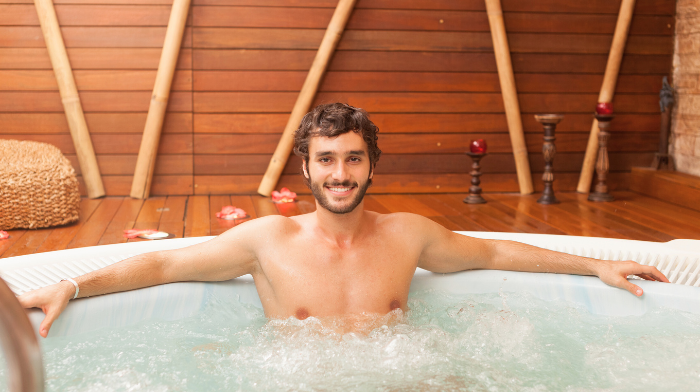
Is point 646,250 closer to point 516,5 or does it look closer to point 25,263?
point 25,263

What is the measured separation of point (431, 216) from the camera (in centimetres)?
344

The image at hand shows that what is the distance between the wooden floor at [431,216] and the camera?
3.00m

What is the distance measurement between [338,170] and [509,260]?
Answer: 62 cm

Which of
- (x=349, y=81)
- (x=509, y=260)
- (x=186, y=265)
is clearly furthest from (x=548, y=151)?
(x=186, y=265)

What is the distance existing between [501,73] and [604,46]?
0.72 metres

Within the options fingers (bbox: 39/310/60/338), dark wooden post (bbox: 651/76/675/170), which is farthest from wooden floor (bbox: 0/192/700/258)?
fingers (bbox: 39/310/60/338)

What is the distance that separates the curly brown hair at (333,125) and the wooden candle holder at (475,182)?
2.30 meters

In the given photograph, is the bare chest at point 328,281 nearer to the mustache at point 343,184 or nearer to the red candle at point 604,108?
the mustache at point 343,184

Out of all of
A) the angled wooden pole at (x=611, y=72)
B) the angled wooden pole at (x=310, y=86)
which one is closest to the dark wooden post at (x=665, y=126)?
the angled wooden pole at (x=611, y=72)

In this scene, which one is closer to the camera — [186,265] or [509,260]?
[186,265]

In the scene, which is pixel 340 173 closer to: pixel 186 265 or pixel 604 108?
pixel 186 265

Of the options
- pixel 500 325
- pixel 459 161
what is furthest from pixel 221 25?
pixel 500 325

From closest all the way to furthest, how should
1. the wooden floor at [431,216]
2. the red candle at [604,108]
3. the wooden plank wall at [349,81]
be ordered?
1. the wooden floor at [431,216]
2. the wooden plank wall at [349,81]
3. the red candle at [604,108]

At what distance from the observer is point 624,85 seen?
4180 mm
